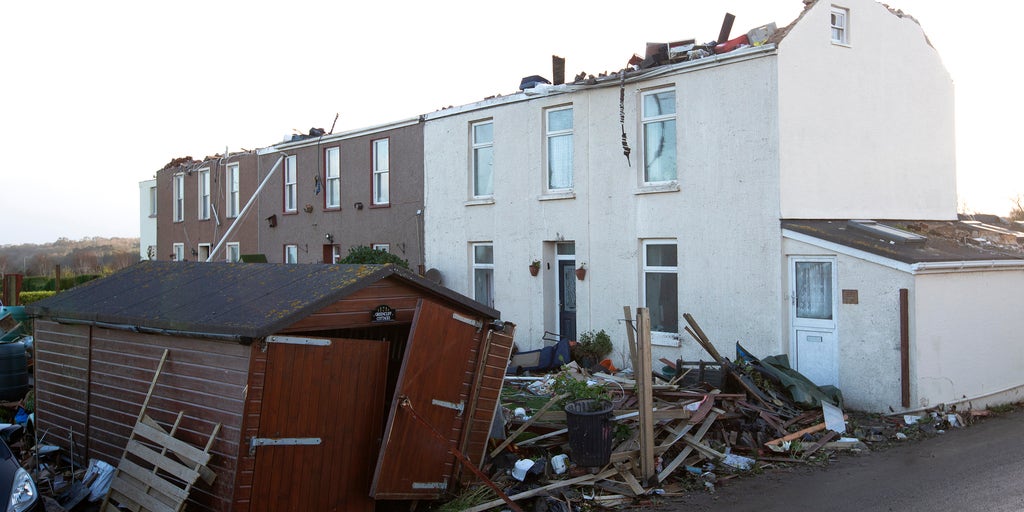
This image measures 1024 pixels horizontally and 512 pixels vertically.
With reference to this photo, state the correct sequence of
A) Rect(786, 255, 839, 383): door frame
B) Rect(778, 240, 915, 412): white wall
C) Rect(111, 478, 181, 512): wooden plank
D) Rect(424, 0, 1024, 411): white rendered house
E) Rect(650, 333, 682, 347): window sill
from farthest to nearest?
Rect(650, 333, 682, 347): window sill → Rect(786, 255, 839, 383): door frame → Rect(424, 0, 1024, 411): white rendered house → Rect(778, 240, 915, 412): white wall → Rect(111, 478, 181, 512): wooden plank

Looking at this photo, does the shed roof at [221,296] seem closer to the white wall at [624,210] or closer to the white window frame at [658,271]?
the white wall at [624,210]

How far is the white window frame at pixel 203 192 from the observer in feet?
95.6

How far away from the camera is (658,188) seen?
15.6 meters

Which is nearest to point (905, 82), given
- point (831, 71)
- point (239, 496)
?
point (831, 71)

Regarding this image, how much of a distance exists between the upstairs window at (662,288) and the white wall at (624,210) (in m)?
0.21

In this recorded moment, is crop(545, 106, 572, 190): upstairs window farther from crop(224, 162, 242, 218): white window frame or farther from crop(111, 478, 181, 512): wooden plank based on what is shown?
crop(224, 162, 242, 218): white window frame

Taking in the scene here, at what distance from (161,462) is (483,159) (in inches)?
492

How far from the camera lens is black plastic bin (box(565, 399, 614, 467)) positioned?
9.27 meters

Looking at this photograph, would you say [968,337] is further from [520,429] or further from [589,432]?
[520,429]

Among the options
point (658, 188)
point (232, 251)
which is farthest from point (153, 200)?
point (658, 188)

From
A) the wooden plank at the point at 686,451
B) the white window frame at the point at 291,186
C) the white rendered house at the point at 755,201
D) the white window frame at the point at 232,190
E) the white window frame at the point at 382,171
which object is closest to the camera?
the wooden plank at the point at 686,451

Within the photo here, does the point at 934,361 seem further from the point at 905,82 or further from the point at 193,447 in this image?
the point at 193,447

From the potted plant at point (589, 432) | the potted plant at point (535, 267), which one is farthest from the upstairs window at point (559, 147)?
the potted plant at point (589, 432)

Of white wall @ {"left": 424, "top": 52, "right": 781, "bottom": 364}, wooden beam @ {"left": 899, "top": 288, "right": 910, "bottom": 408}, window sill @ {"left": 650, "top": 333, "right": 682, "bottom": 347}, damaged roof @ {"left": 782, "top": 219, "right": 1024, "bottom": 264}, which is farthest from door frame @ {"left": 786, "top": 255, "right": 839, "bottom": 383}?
window sill @ {"left": 650, "top": 333, "right": 682, "bottom": 347}
